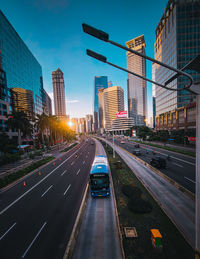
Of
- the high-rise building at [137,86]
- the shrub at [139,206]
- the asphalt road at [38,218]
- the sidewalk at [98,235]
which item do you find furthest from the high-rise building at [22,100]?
the high-rise building at [137,86]

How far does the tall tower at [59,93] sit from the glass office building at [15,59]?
102 metres

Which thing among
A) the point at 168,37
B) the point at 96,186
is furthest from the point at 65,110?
the point at 96,186

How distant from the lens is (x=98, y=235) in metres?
8.30

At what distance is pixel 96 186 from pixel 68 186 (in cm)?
621

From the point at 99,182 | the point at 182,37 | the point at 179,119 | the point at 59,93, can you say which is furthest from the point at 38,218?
the point at 59,93

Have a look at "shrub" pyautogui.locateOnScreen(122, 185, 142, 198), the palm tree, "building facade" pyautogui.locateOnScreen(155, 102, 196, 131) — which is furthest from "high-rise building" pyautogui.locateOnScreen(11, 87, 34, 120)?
"building facade" pyautogui.locateOnScreen(155, 102, 196, 131)

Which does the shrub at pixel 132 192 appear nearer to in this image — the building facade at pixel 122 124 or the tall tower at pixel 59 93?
the building facade at pixel 122 124

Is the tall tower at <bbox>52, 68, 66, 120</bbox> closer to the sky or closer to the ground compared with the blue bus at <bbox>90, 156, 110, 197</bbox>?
closer to the sky

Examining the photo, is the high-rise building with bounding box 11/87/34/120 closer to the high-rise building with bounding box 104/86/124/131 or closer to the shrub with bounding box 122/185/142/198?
the shrub with bounding box 122/185/142/198

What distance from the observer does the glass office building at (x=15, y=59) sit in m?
48.1

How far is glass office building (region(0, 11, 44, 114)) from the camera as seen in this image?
48128mm

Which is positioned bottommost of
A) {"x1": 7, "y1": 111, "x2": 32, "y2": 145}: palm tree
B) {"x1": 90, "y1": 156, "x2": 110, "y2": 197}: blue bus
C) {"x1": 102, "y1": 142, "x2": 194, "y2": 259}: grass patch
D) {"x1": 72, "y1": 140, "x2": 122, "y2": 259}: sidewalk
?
{"x1": 72, "y1": 140, "x2": 122, "y2": 259}: sidewalk

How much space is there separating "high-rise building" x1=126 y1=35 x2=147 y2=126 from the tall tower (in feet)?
389

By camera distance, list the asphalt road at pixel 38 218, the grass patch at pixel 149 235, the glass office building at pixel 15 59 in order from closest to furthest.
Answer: the grass patch at pixel 149 235 → the asphalt road at pixel 38 218 → the glass office building at pixel 15 59
